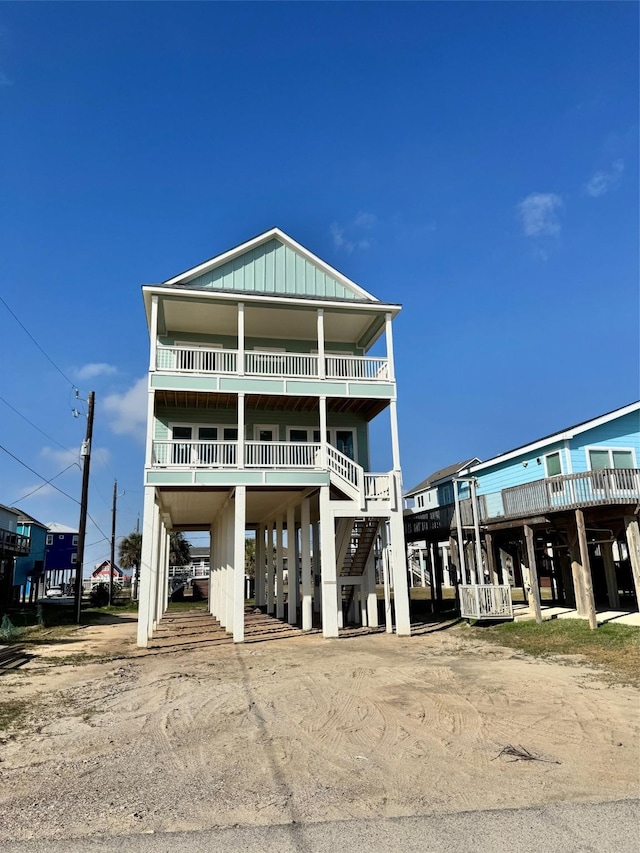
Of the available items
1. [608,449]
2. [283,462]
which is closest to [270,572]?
[283,462]

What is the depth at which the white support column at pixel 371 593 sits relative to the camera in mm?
21016

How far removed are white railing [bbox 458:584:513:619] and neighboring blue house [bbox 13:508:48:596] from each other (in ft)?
137

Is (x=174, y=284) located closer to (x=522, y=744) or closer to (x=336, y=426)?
(x=336, y=426)

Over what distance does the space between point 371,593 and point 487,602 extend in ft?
14.6

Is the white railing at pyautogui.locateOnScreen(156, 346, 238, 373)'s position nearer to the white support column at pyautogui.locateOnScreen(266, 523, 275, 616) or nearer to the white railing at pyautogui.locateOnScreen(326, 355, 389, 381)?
the white railing at pyautogui.locateOnScreen(326, 355, 389, 381)

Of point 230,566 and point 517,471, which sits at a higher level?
point 517,471

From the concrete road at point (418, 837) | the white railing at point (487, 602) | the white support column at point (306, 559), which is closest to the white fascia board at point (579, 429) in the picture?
the white railing at point (487, 602)

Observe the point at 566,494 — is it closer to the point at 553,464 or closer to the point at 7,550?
the point at 553,464

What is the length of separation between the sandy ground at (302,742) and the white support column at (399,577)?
4.99m

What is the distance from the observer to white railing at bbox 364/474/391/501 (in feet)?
62.0

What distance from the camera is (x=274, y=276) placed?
2130 centimetres

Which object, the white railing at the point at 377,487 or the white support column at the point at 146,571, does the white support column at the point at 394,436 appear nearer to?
the white railing at the point at 377,487

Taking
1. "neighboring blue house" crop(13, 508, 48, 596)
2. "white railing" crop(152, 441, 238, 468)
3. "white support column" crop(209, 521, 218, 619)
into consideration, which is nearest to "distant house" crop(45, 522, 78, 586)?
"neighboring blue house" crop(13, 508, 48, 596)

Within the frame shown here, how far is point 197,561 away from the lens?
255ft
